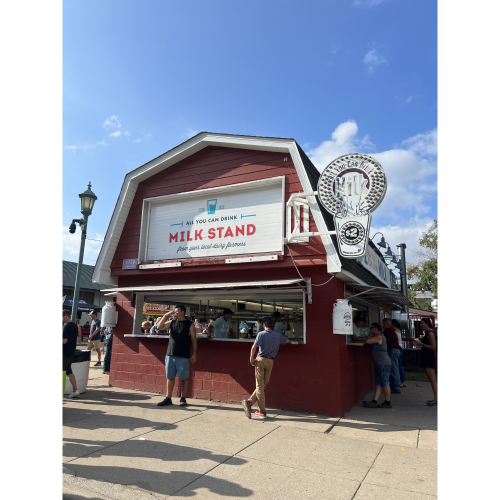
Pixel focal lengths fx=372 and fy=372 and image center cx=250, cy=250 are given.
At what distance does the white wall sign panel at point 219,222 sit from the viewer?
A: 26.3ft

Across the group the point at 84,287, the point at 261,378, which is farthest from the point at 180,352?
the point at 84,287

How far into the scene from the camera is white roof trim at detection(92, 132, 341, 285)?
24.7 ft

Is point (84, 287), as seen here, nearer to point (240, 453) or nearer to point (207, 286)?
point (207, 286)

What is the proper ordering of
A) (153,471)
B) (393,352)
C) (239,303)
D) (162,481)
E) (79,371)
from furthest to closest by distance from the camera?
(239,303)
(393,352)
(79,371)
(153,471)
(162,481)

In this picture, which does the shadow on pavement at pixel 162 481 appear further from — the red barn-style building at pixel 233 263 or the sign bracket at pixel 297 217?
the sign bracket at pixel 297 217

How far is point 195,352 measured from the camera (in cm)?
758

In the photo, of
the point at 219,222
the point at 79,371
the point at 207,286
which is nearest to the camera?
the point at 207,286

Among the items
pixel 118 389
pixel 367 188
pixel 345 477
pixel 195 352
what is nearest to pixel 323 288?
pixel 367 188

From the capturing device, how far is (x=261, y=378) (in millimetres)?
6789

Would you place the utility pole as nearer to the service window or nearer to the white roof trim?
the service window

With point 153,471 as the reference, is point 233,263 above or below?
above

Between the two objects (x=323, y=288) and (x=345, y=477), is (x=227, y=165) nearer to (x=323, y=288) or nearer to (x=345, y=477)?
(x=323, y=288)

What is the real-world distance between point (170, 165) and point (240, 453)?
6831mm

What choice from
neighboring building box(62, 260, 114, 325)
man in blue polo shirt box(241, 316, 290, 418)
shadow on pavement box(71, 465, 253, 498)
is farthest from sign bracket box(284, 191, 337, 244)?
neighboring building box(62, 260, 114, 325)
